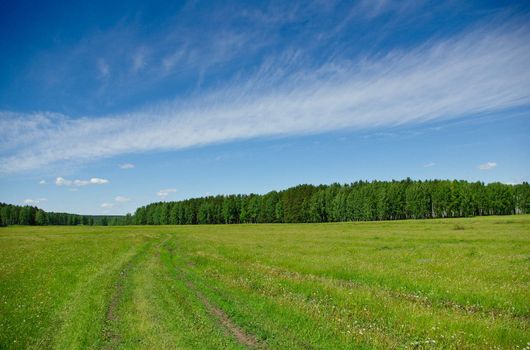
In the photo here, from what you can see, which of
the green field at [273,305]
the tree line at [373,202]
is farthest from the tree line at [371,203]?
the green field at [273,305]

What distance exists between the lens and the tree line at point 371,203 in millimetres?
130000

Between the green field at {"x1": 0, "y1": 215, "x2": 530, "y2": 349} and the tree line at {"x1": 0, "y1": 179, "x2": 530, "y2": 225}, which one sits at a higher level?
the tree line at {"x1": 0, "y1": 179, "x2": 530, "y2": 225}

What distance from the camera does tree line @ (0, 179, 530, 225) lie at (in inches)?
5118

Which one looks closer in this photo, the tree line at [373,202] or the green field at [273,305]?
the green field at [273,305]

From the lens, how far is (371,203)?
436 ft

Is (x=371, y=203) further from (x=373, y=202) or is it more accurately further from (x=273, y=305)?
(x=273, y=305)

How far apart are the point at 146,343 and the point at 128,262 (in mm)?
19634

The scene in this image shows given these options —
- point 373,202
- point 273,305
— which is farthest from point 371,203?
point 273,305

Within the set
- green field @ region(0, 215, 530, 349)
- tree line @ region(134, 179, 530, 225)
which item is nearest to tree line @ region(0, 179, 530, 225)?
tree line @ region(134, 179, 530, 225)

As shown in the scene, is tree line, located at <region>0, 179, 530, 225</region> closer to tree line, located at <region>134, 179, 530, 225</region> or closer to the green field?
tree line, located at <region>134, 179, 530, 225</region>

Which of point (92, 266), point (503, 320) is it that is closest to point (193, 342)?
point (503, 320)

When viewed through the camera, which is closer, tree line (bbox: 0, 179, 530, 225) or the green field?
the green field

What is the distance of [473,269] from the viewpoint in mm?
20062

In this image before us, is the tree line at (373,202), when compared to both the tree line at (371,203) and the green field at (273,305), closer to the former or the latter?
the tree line at (371,203)
